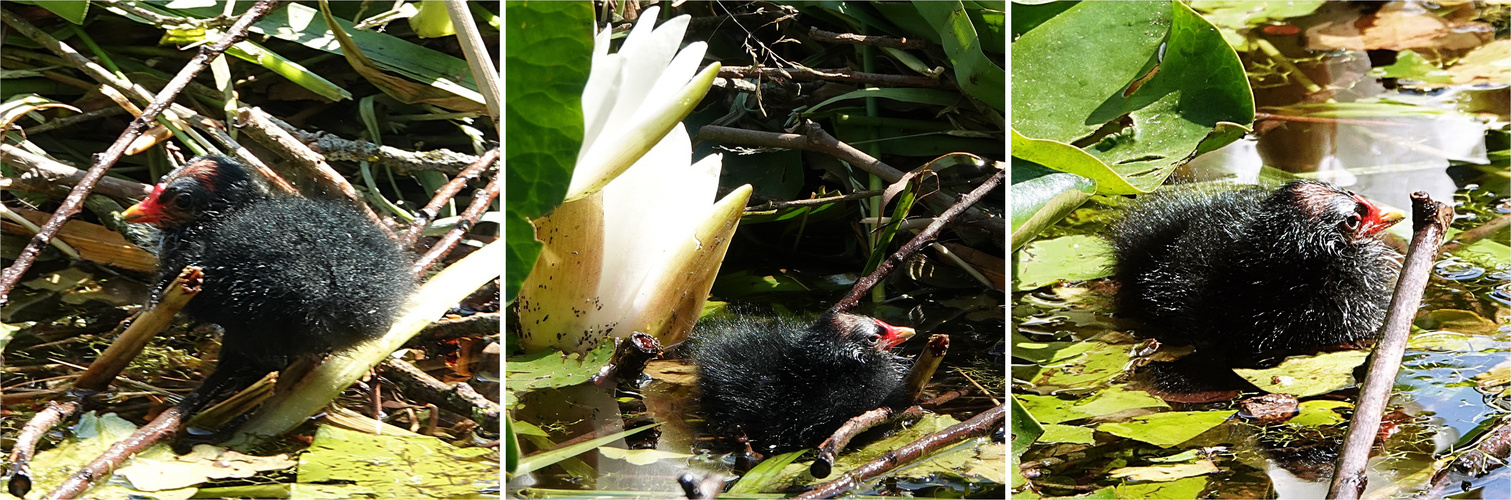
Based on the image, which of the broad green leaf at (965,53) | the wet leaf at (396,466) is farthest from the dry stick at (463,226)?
the broad green leaf at (965,53)

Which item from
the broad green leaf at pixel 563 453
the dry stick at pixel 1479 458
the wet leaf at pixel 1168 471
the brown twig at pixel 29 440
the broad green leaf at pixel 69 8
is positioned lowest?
the dry stick at pixel 1479 458

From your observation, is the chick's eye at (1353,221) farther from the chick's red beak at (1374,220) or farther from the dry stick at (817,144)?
the dry stick at (817,144)

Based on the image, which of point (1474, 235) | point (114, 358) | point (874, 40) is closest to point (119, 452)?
point (114, 358)

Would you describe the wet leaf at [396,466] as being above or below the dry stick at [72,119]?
below

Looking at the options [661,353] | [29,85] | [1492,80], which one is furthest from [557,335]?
[1492,80]

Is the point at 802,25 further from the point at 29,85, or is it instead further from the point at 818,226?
the point at 29,85

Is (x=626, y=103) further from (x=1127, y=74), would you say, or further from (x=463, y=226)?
(x=1127, y=74)

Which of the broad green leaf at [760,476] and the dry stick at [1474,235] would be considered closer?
the broad green leaf at [760,476]
